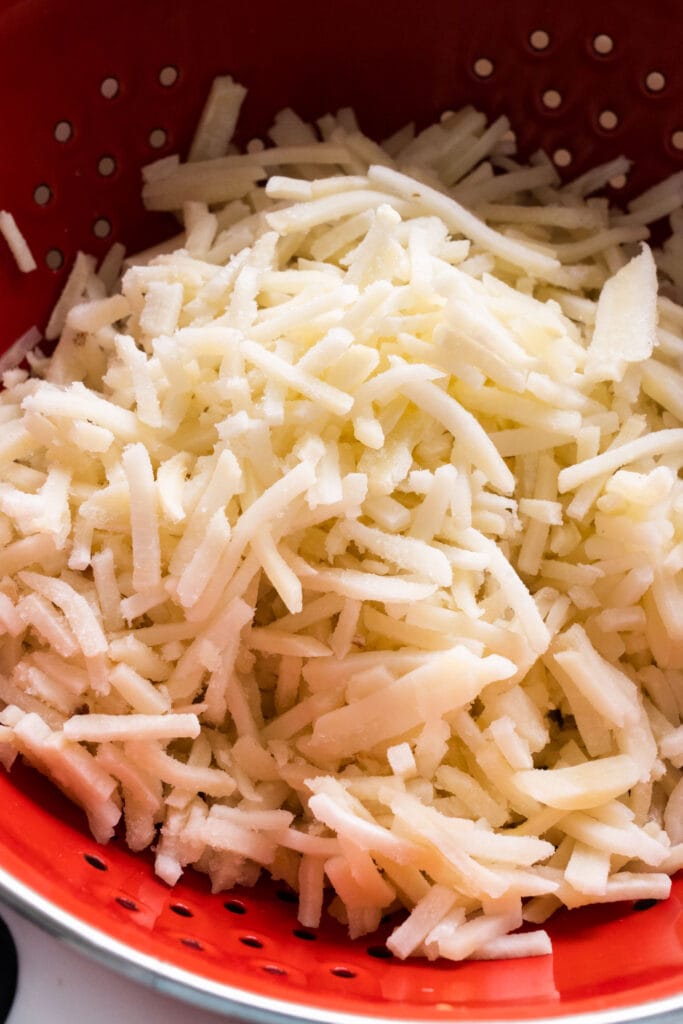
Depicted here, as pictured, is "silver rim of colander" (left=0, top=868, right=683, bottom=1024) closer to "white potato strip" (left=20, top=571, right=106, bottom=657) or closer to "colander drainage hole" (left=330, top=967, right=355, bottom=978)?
"colander drainage hole" (left=330, top=967, right=355, bottom=978)

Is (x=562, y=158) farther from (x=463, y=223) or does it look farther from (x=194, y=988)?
(x=194, y=988)

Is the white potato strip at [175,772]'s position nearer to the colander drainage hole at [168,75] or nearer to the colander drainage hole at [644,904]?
the colander drainage hole at [644,904]

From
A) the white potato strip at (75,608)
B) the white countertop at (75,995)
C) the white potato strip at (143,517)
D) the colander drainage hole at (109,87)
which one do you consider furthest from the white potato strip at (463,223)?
the white countertop at (75,995)

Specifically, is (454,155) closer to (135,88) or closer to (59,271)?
(135,88)

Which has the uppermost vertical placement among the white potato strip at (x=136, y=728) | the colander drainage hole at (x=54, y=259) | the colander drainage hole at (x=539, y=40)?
the colander drainage hole at (x=539, y=40)

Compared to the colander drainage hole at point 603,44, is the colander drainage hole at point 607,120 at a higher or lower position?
lower

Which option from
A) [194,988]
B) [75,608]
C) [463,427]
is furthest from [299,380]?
[194,988]

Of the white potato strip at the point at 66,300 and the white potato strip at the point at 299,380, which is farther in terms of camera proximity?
the white potato strip at the point at 66,300
